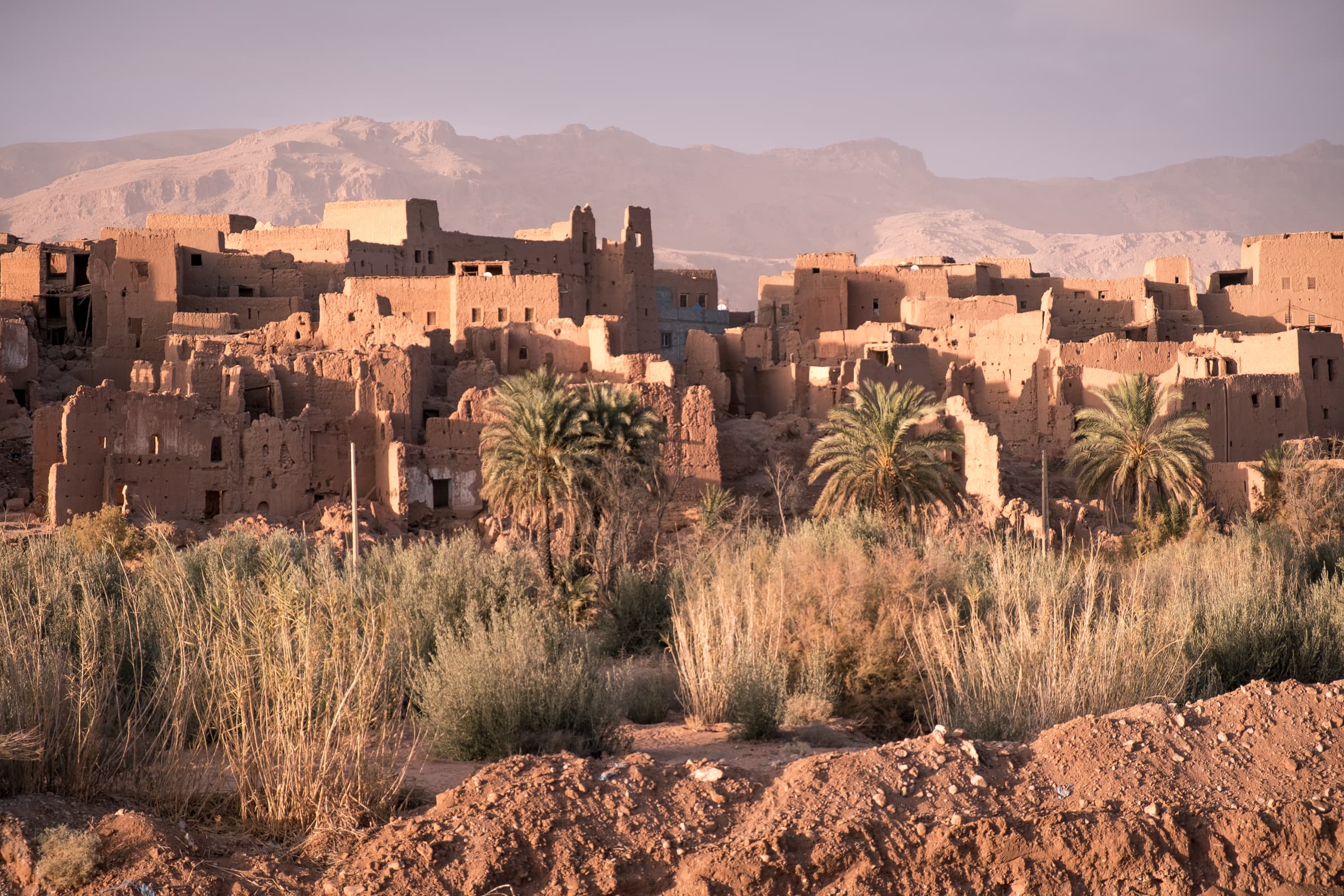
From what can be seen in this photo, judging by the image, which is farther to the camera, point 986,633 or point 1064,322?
point 1064,322

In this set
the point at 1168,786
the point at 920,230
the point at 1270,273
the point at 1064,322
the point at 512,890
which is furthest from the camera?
the point at 920,230

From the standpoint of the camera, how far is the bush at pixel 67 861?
750cm

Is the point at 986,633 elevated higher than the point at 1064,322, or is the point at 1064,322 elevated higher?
the point at 1064,322

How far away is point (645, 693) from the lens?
511 inches

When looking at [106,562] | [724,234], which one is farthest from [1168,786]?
[724,234]

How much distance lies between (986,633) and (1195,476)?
50.4 feet

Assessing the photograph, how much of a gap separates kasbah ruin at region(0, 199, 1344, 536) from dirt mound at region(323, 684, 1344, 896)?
17265 mm

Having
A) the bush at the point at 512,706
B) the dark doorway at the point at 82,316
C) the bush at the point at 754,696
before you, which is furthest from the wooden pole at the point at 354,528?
the dark doorway at the point at 82,316

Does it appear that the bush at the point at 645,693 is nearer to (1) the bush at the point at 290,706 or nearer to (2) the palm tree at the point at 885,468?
(1) the bush at the point at 290,706

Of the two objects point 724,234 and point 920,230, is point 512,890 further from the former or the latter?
point 724,234

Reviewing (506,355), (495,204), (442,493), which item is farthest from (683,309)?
(495,204)

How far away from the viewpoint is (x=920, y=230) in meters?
162

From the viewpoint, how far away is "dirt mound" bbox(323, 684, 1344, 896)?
8.02 metres

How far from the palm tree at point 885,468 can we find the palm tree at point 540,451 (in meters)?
4.19
